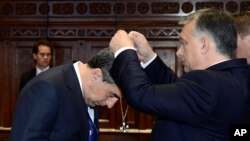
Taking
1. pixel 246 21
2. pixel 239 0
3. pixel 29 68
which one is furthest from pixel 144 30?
pixel 246 21

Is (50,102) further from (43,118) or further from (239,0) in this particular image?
(239,0)

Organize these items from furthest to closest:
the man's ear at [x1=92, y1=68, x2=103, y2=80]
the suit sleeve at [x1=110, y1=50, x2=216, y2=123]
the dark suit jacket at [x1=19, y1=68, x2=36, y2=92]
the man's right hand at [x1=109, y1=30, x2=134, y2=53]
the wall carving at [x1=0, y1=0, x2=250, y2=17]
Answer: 1. the wall carving at [x1=0, y1=0, x2=250, y2=17]
2. the dark suit jacket at [x1=19, y1=68, x2=36, y2=92]
3. the man's ear at [x1=92, y1=68, x2=103, y2=80]
4. the man's right hand at [x1=109, y1=30, x2=134, y2=53]
5. the suit sleeve at [x1=110, y1=50, x2=216, y2=123]

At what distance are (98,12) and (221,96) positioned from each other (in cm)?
414

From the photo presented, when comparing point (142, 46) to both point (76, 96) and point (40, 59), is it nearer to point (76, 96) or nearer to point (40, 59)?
point (76, 96)

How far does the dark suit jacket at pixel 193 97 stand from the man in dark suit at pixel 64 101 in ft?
1.16

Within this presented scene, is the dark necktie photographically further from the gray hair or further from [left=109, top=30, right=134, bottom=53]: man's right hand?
the gray hair

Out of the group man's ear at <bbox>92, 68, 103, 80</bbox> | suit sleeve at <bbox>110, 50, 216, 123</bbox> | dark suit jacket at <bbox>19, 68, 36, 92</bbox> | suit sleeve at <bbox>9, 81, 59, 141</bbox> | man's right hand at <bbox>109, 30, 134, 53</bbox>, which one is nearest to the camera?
suit sleeve at <bbox>110, 50, 216, 123</bbox>

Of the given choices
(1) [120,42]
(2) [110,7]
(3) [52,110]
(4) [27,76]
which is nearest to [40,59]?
(4) [27,76]

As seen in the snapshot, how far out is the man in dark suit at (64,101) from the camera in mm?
1763

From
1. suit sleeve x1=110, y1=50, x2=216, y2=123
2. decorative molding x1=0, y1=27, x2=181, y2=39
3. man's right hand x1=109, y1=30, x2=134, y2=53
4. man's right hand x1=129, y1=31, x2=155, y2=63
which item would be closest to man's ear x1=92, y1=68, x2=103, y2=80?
man's right hand x1=129, y1=31, x2=155, y2=63

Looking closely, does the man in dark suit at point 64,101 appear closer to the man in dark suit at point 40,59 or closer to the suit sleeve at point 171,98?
the suit sleeve at point 171,98

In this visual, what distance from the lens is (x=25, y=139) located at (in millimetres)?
1730

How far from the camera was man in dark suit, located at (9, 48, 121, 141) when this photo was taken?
1763mm

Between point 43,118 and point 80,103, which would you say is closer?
point 43,118
